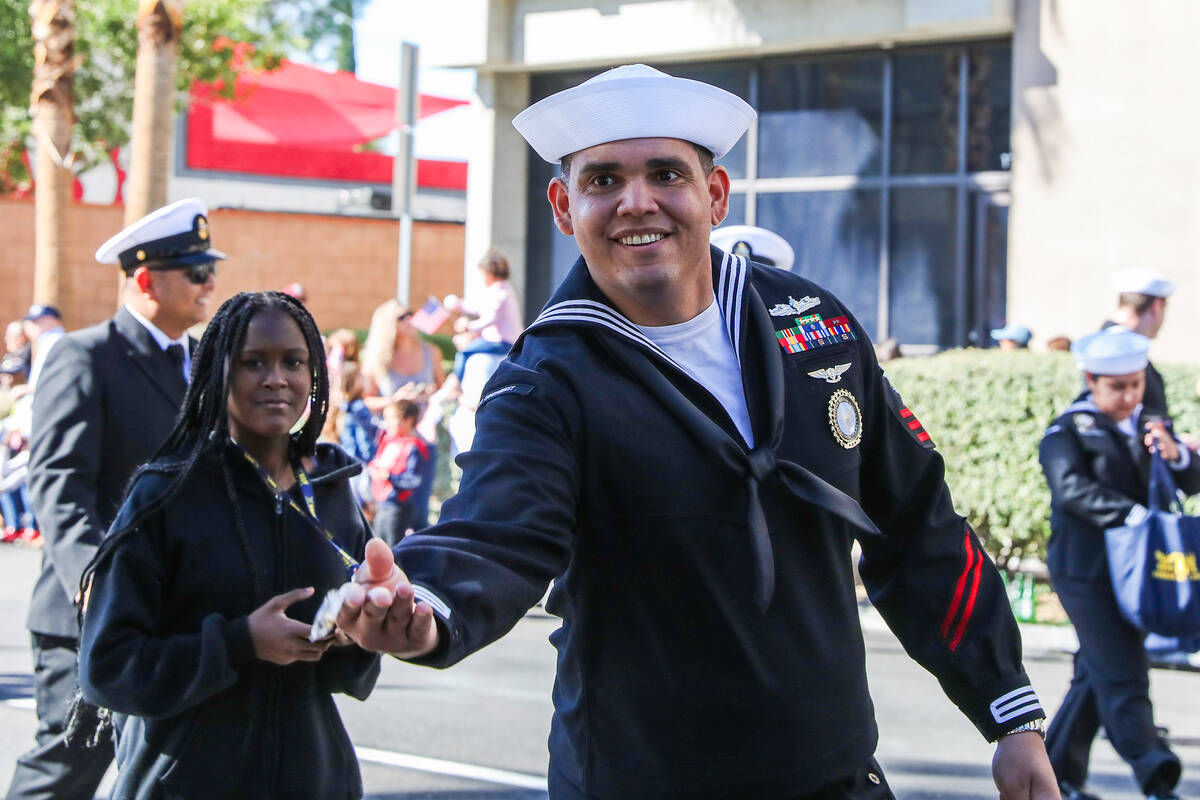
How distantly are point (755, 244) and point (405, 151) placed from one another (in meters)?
7.29

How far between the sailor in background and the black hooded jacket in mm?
3438

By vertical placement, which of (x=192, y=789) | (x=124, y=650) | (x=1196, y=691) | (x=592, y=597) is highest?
(x=592, y=597)

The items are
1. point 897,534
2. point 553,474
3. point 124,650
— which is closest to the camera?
point 553,474

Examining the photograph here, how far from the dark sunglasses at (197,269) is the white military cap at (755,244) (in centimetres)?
249

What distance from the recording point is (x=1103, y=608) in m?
6.10

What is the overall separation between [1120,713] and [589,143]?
161 inches

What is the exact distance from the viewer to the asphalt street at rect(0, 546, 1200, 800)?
20.4 feet

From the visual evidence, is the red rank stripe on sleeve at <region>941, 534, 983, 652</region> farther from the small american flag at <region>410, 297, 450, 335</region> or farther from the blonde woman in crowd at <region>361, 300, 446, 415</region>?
the small american flag at <region>410, 297, 450, 335</region>

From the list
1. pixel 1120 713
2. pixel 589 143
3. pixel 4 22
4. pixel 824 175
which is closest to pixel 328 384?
pixel 589 143

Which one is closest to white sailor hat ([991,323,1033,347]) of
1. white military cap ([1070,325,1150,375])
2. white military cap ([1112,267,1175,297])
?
white military cap ([1112,267,1175,297])

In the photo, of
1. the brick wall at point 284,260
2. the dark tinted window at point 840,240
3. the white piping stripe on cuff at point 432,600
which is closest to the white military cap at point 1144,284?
the white piping stripe on cuff at point 432,600

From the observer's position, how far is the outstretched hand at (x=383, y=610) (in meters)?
1.98

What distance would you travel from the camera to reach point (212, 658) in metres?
3.36

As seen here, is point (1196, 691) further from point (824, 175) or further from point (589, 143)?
point (824, 175)
